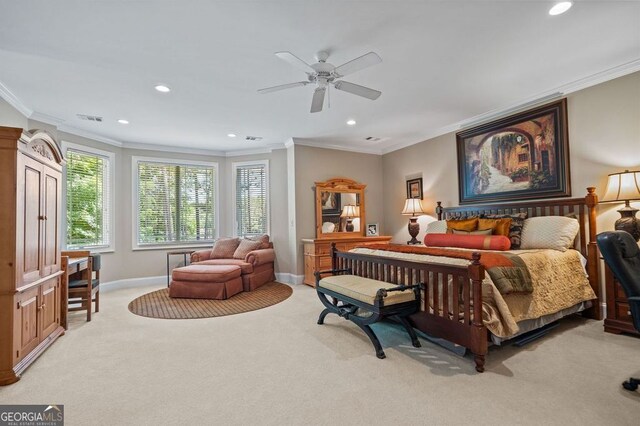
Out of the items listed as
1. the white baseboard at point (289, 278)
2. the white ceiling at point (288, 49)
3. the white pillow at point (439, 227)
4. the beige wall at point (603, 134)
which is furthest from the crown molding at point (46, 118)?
the beige wall at point (603, 134)

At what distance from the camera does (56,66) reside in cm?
289

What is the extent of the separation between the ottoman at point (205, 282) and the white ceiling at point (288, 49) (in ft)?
7.53

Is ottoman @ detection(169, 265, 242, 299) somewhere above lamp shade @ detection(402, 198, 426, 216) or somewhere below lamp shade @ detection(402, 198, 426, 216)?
below

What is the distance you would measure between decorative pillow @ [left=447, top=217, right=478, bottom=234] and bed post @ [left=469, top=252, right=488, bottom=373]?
1823mm

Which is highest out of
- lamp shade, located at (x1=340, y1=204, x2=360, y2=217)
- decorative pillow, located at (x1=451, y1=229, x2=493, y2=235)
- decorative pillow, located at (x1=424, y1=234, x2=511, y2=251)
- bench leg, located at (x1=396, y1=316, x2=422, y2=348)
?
lamp shade, located at (x1=340, y1=204, x2=360, y2=217)

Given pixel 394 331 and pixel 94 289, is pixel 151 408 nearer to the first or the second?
pixel 394 331

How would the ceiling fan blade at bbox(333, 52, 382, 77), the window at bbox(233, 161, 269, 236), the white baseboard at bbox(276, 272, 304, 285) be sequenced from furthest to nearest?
1. the window at bbox(233, 161, 269, 236)
2. the white baseboard at bbox(276, 272, 304, 285)
3. the ceiling fan blade at bbox(333, 52, 382, 77)

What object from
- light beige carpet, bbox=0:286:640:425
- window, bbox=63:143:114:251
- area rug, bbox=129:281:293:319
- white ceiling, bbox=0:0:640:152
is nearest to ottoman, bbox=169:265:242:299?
area rug, bbox=129:281:293:319

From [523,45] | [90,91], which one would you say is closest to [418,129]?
[523,45]

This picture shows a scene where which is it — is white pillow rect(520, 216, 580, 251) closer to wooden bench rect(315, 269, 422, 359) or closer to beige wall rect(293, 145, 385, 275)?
wooden bench rect(315, 269, 422, 359)

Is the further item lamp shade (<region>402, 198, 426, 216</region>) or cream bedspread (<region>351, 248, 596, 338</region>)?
lamp shade (<region>402, 198, 426, 216</region>)

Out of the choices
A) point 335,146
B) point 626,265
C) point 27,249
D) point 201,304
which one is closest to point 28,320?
point 27,249

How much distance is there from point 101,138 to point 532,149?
22.0ft

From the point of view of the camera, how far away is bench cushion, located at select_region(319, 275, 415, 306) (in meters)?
2.58
